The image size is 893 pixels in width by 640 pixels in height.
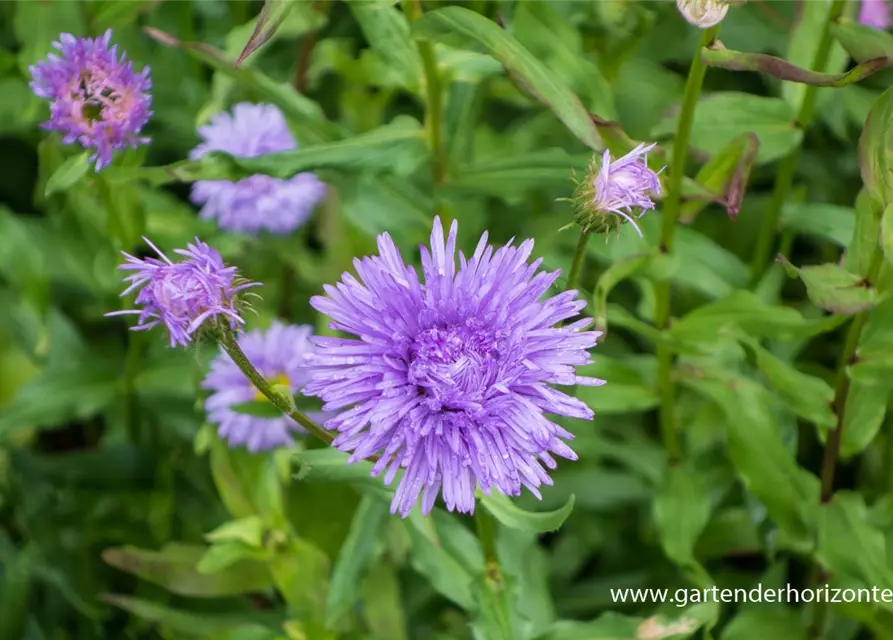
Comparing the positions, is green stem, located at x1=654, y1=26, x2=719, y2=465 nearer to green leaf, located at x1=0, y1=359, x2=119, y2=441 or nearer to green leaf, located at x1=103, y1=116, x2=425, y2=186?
green leaf, located at x1=103, y1=116, x2=425, y2=186

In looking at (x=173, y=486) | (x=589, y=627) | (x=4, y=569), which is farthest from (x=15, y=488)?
(x=589, y=627)

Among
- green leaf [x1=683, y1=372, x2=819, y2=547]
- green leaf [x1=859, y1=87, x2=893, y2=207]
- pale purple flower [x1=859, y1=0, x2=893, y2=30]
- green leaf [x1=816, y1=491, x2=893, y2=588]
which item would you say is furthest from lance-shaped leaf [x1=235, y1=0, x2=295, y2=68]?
pale purple flower [x1=859, y1=0, x2=893, y2=30]

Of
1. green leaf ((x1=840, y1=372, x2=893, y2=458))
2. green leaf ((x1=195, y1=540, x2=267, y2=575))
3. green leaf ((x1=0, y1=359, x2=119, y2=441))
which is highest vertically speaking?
green leaf ((x1=840, y1=372, x2=893, y2=458))

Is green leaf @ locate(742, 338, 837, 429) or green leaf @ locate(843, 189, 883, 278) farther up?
green leaf @ locate(843, 189, 883, 278)

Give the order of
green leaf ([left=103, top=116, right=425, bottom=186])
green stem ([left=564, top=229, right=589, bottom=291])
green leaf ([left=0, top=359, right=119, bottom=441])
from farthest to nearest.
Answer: green leaf ([left=0, top=359, right=119, bottom=441]) → green leaf ([left=103, top=116, right=425, bottom=186]) → green stem ([left=564, top=229, right=589, bottom=291])

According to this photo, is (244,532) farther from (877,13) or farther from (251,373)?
(877,13)

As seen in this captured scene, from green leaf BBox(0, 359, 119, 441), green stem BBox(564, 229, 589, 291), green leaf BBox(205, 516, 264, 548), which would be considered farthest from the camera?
green leaf BBox(0, 359, 119, 441)
